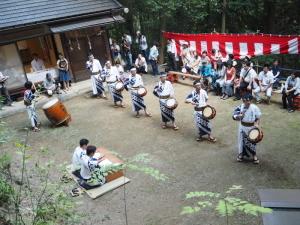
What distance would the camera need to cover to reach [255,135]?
9.12 meters

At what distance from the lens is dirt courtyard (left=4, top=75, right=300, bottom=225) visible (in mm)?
8055

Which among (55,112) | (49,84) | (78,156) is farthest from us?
(49,84)

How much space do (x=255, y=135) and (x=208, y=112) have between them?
1948 millimetres

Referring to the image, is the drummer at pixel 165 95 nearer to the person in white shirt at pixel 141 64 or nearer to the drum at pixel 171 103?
the drum at pixel 171 103

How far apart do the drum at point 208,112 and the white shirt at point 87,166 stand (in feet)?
12.4

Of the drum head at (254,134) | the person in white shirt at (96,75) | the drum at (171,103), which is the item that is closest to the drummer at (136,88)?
the drum at (171,103)

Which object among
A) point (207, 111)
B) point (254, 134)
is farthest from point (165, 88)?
point (254, 134)

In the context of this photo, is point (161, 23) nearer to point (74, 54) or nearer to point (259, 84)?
point (74, 54)

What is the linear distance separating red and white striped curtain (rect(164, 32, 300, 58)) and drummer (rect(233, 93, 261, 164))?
499 centimetres

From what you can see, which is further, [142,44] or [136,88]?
[142,44]

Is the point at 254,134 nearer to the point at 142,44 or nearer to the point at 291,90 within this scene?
the point at 291,90

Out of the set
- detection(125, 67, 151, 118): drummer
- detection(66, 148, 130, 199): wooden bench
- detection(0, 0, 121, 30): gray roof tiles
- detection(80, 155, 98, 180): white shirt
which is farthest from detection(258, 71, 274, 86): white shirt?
detection(0, 0, 121, 30): gray roof tiles

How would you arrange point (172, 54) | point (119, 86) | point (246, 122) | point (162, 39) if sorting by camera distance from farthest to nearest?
point (162, 39) → point (172, 54) → point (119, 86) → point (246, 122)

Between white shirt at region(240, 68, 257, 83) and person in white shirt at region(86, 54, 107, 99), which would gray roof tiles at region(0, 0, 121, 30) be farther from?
white shirt at region(240, 68, 257, 83)
